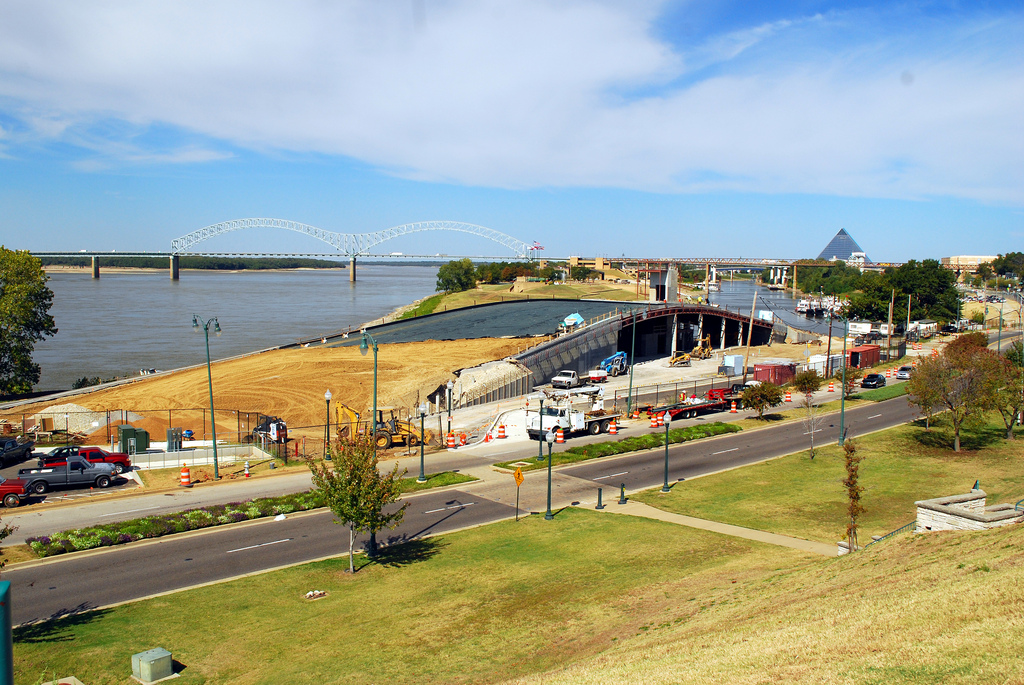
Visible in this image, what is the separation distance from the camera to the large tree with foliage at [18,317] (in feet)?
187

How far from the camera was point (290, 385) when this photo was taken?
181 ft

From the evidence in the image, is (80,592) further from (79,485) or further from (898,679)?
(898,679)

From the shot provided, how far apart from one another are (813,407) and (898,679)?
150ft

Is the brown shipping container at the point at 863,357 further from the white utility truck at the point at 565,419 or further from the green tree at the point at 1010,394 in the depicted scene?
the white utility truck at the point at 565,419

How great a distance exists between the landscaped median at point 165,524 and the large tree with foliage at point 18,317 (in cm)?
4228

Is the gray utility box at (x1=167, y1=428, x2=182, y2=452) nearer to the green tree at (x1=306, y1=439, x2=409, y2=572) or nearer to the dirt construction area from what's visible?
the dirt construction area

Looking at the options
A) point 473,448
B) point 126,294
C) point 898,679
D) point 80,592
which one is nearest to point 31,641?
point 80,592

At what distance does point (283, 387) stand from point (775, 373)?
41807 millimetres

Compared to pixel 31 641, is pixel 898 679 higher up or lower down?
higher up

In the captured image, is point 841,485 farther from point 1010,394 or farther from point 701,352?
point 701,352

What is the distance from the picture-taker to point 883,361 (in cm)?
7781

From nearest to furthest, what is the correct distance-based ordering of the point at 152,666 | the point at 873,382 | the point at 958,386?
the point at 152,666 → the point at 958,386 → the point at 873,382

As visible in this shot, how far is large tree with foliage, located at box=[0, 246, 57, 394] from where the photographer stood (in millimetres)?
56906

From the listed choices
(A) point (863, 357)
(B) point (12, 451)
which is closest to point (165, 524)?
(B) point (12, 451)
